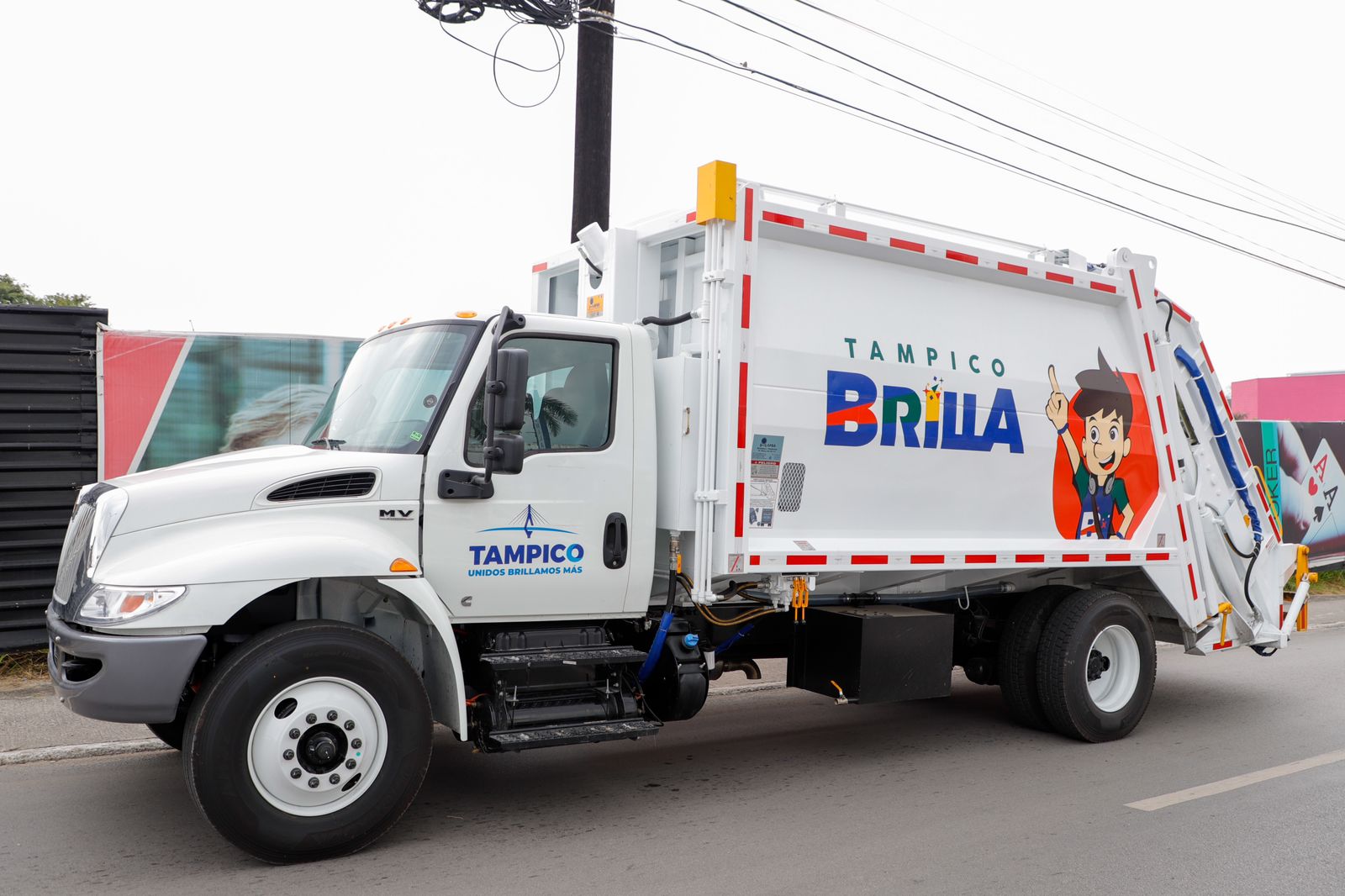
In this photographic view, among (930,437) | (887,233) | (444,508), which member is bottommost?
(444,508)

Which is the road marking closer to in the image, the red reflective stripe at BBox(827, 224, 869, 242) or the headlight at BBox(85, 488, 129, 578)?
the red reflective stripe at BBox(827, 224, 869, 242)

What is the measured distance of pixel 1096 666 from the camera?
296 inches

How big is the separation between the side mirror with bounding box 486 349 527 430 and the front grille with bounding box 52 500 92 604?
1905 millimetres

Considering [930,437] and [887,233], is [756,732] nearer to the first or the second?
[930,437]

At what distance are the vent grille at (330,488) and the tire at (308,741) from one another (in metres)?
0.59

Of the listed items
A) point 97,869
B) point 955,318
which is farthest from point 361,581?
point 955,318

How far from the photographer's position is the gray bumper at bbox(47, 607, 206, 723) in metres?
4.48

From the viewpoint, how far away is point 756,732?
295 inches

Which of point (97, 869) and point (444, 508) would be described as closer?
point (97, 869)

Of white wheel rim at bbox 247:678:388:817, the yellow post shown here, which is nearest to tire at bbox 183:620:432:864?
white wheel rim at bbox 247:678:388:817

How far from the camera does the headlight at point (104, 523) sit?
4.69 metres

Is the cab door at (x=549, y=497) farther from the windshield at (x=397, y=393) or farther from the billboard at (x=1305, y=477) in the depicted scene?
the billboard at (x=1305, y=477)

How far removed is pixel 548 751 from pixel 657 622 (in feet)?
4.68

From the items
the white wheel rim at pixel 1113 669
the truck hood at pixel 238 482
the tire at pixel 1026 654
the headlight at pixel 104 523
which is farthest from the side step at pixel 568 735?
the white wheel rim at pixel 1113 669
